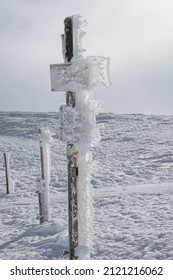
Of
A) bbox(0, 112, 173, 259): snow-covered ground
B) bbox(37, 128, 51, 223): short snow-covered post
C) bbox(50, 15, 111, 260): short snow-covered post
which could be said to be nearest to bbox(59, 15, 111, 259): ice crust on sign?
bbox(50, 15, 111, 260): short snow-covered post

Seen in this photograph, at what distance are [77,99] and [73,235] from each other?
170 centimetres

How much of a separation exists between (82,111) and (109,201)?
6.67 m

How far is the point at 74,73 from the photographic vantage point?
14.9 feet

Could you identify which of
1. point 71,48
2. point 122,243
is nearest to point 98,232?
point 122,243

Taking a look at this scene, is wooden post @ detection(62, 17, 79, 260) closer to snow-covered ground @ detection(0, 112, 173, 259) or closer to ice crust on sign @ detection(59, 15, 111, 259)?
ice crust on sign @ detection(59, 15, 111, 259)

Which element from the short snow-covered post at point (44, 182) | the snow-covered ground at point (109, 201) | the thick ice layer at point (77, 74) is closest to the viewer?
the thick ice layer at point (77, 74)

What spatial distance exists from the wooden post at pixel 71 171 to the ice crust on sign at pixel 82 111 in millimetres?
45

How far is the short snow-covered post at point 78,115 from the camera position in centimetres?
453

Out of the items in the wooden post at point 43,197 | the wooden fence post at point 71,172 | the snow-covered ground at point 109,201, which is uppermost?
the wooden fence post at point 71,172

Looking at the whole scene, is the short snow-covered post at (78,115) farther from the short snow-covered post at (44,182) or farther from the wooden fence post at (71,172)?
the short snow-covered post at (44,182)

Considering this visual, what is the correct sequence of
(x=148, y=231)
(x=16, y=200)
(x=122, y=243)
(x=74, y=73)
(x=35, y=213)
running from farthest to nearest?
1. (x=16, y=200)
2. (x=35, y=213)
3. (x=148, y=231)
4. (x=122, y=243)
5. (x=74, y=73)

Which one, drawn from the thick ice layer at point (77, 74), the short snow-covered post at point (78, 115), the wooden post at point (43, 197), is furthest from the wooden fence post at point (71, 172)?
the wooden post at point (43, 197)

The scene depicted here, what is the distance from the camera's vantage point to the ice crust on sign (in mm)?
4527

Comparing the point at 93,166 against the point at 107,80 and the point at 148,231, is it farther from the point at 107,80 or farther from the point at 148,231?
the point at 148,231
